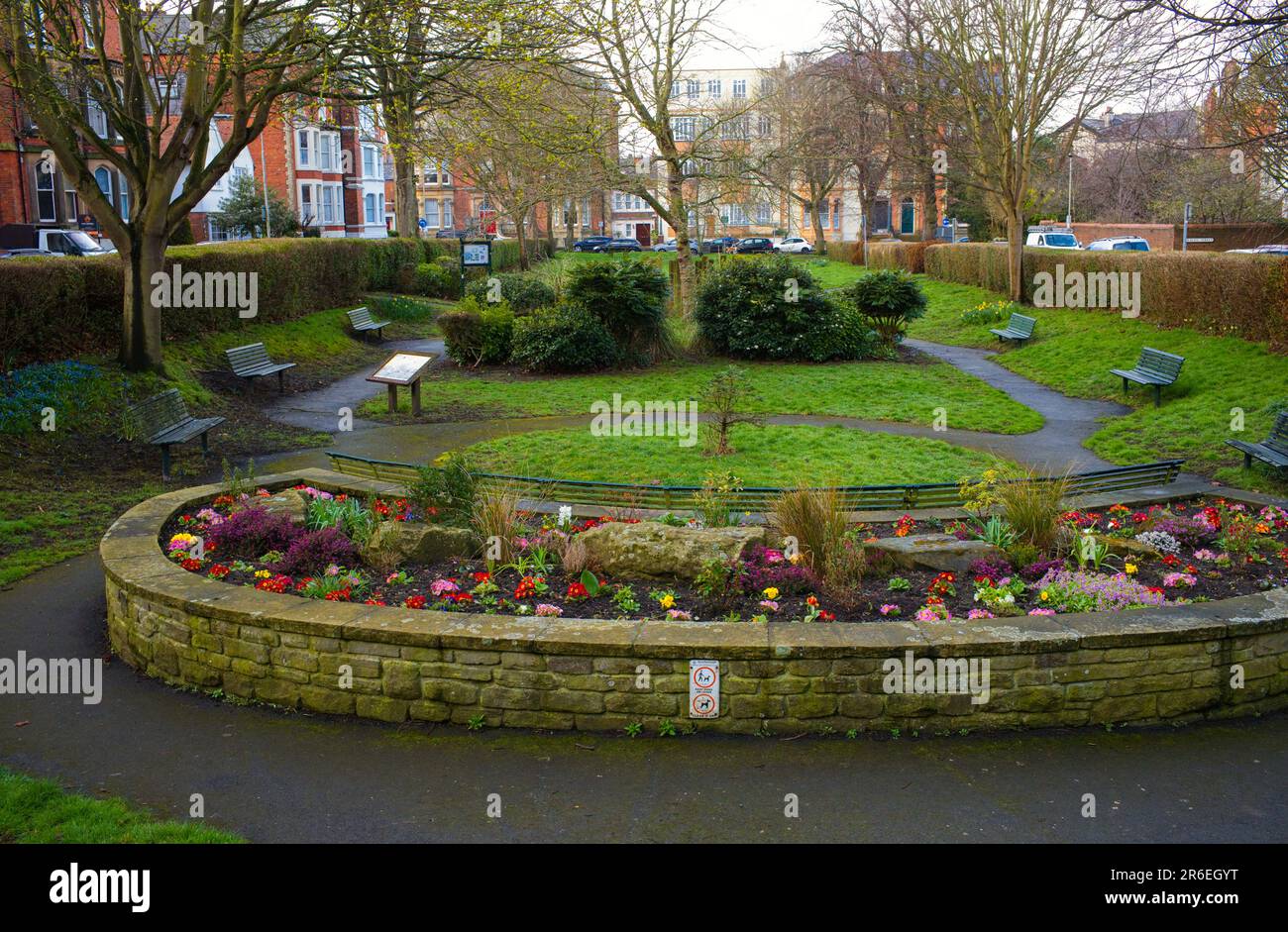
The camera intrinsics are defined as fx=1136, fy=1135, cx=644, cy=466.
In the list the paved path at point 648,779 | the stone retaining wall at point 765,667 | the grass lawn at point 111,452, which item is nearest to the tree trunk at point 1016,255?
the grass lawn at point 111,452

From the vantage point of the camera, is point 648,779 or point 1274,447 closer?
point 648,779

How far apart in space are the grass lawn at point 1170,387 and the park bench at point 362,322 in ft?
42.5

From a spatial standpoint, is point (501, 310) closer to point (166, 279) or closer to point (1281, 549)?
point (166, 279)

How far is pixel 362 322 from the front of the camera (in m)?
24.1

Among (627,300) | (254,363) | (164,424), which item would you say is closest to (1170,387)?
(627,300)

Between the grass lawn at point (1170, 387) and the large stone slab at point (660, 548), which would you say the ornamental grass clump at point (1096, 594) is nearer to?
the large stone slab at point (660, 548)

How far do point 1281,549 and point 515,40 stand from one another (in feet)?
36.2

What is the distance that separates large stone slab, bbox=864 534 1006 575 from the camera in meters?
7.38

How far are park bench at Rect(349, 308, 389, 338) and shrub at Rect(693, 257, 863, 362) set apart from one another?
7226 millimetres

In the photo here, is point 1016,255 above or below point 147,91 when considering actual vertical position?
below

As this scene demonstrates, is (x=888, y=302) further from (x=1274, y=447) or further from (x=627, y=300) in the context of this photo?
(x=1274, y=447)

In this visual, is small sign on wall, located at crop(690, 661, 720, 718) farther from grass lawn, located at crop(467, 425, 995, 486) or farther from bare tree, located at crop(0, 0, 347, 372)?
bare tree, located at crop(0, 0, 347, 372)

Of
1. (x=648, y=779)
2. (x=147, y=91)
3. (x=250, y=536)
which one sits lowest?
(x=648, y=779)

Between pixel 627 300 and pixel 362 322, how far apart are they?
711 cm
